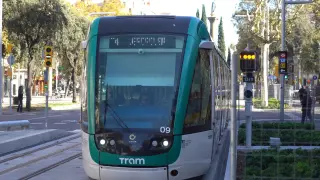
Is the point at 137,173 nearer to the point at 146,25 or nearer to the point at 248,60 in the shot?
the point at 146,25

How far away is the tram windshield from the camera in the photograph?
29.3 ft

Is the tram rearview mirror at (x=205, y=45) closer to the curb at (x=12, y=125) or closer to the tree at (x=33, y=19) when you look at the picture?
the curb at (x=12, y=125)

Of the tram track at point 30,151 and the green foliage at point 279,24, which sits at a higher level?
the green foliage at point 279,24

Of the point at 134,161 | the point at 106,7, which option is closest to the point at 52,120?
the point at 134,161

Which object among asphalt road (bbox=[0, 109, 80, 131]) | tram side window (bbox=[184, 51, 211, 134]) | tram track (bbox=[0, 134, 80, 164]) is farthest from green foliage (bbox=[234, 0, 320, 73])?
tram side window (bbox=[184, 51, 211, 134])

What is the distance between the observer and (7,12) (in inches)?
1419

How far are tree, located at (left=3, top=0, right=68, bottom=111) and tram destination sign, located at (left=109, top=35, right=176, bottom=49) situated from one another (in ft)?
89.8

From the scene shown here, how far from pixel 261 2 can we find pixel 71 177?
30395mm

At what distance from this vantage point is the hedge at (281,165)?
942 centimetres

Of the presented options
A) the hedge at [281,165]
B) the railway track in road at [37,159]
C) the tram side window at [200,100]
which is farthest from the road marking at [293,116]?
the tram side window at [200,100]

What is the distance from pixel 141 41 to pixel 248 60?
3.58m

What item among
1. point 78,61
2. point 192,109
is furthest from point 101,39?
point 78,61

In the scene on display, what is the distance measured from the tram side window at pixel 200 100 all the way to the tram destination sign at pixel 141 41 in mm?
629

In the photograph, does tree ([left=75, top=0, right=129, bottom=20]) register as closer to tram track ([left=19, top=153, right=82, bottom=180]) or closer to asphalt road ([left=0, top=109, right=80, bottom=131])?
asphalt road ([left=0, top=109, right=80, bottom=131])
